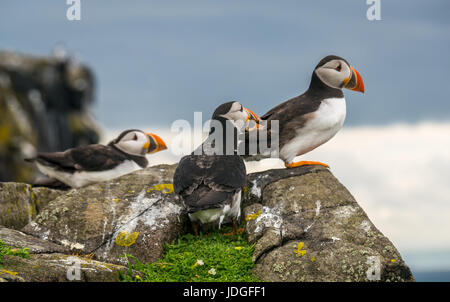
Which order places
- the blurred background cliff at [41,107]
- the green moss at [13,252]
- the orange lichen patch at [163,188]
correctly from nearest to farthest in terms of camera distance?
the green moss at [13,252] → the orange lichen patch at [163,188] → the blurred background cliff at [41,107]

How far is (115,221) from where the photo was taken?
7098 millimetres

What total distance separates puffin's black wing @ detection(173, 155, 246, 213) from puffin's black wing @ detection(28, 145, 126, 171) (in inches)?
120

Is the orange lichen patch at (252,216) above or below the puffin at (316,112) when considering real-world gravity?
below

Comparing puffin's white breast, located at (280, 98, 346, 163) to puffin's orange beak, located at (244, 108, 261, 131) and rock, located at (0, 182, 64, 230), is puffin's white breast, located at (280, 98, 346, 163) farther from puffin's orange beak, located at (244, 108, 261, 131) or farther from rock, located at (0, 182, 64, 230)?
rock, located at (0, 182, 64, 230)

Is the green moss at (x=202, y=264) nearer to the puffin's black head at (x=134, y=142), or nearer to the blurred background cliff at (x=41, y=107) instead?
the puffin's black head at (x=134, y=142)

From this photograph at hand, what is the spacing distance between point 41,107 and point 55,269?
2617 cm

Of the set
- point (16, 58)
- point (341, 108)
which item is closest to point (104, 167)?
point (341, 108)

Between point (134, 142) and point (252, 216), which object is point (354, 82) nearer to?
point (252, 216)

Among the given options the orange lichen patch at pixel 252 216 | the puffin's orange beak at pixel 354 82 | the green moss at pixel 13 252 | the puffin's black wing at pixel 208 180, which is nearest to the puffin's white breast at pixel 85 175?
the puffin's black wing at pixel 208 180

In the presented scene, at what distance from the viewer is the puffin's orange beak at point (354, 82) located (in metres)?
8.34

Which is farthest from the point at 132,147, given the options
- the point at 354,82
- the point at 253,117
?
the point at 354,82

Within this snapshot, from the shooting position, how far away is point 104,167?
9.63 metres

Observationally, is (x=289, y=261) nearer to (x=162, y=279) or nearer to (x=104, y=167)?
(x=162, y=279)

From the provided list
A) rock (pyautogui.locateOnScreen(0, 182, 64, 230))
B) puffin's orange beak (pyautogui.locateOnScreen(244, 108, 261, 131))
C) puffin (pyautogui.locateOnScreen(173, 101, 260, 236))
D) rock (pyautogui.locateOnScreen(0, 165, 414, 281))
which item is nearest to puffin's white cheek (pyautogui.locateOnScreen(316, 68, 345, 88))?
puffin's orange beak (pyautogui.locateOnScreen(244, 108, 261, 131))
